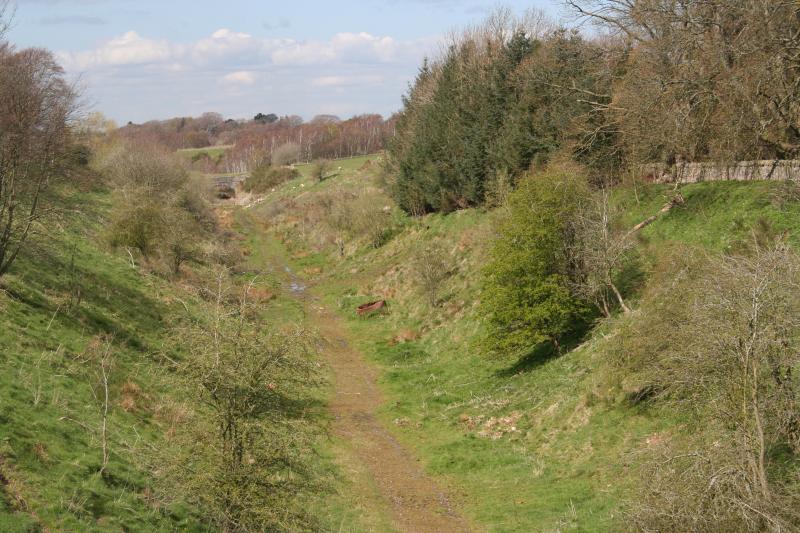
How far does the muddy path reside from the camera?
2147 centimetres

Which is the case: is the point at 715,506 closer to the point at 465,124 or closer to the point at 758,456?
the point at 758,456

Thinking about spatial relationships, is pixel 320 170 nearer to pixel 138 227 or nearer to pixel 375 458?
pixel 138 227

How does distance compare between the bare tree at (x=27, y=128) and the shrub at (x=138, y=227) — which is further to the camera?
the shrub at (x=138, y=227)

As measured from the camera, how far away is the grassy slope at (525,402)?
19984mm

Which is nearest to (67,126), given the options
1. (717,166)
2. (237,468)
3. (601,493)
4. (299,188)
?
(237,468)

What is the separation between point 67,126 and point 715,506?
27787 millimetres

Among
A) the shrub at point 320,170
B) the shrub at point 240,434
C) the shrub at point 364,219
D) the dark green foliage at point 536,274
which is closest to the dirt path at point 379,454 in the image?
the dark green foliage at point 536,274

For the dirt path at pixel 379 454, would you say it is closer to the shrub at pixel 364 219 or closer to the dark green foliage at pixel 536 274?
the dark green foliage at pixel 536 274

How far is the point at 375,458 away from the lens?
26000 mm

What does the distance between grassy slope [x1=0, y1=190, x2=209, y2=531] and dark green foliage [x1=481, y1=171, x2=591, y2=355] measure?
1334 cm

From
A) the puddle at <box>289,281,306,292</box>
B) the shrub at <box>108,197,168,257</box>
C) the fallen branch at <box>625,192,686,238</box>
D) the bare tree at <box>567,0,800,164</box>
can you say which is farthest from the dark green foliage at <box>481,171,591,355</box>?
the puddle at <box>289,281,306,292</box>

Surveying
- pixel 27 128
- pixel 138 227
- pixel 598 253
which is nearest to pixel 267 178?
pixel 138 227

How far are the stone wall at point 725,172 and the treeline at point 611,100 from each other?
74cm

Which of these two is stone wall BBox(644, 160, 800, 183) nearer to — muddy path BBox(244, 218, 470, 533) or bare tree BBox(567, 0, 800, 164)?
bare tree BBox(567, 0, 800, 164)
